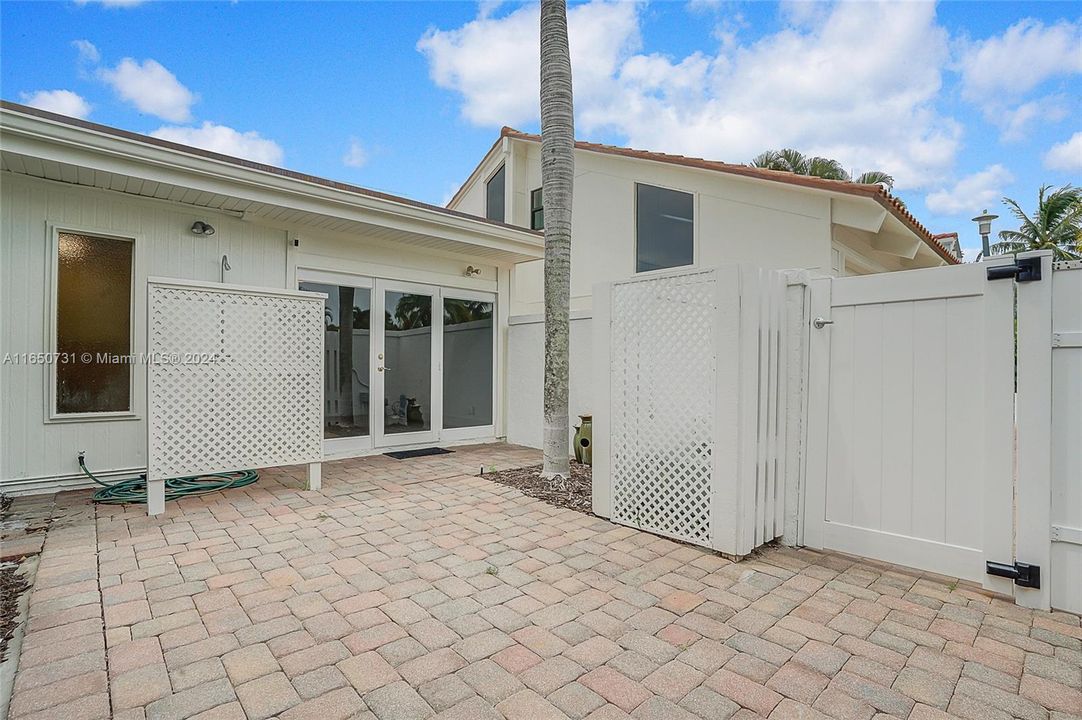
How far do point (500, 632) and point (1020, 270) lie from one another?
3213 millimetres

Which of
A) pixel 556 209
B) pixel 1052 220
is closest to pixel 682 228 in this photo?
pixel 556 209

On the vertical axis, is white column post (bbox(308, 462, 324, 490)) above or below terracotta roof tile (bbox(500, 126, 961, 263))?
below

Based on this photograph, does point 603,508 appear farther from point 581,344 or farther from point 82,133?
point 82,133

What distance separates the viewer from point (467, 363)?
7.62 meters

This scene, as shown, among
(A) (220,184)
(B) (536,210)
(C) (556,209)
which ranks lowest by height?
(C) (556,209)

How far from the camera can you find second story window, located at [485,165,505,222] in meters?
11.4

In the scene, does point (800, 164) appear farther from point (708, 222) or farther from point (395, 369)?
point (395, 369)

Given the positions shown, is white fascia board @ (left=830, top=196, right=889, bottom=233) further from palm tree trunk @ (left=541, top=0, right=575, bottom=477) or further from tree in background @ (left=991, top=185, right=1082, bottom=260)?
tree in background @ (left=991, top=185, right=1082, bottom=260)

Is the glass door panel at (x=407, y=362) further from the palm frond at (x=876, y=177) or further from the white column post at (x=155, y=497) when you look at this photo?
the palm frond at (x=876, y=177)

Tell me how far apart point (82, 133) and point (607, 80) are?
7134 millimetres

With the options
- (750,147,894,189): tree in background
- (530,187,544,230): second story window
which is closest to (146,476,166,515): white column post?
(530,187,544,230): second story window

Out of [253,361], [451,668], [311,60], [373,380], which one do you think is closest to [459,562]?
[451,668]

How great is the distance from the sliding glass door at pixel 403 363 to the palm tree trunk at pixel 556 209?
2381mm

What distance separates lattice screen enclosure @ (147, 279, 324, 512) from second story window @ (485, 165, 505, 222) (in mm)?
6898
